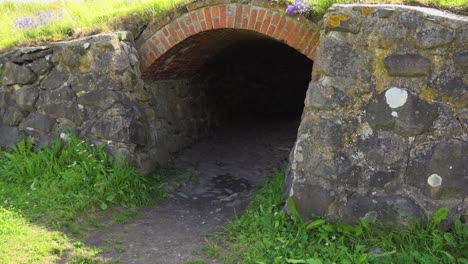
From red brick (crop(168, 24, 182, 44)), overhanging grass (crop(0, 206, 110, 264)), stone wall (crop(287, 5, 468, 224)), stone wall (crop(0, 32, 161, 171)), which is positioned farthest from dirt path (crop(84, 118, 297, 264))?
red brick (crop(168, 24, 182, 44))

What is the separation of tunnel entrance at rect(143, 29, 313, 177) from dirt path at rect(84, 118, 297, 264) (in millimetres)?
50

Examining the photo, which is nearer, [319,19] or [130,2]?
[319,19]

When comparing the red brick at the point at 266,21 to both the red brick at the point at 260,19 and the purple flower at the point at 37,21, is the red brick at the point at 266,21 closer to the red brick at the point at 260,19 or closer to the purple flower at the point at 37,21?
the red brick at the point at 260,19

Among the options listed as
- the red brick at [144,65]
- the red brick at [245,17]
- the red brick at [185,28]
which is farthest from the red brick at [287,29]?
the red brick at [144,65]

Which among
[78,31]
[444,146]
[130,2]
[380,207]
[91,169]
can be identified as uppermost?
[130,2]

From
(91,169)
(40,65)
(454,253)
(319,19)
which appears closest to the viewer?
(454,253)

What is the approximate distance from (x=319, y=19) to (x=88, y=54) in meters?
2.71

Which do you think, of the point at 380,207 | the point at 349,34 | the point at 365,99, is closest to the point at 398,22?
the point at 349,34

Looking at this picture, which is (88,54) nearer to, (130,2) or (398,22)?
(130,2)

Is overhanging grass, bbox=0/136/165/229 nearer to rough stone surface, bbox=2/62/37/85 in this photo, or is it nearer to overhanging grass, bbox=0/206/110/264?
overhanging grass, bbox=0/206/110/264

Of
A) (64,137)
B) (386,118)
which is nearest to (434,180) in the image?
(386,118)

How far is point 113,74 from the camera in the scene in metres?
4.80

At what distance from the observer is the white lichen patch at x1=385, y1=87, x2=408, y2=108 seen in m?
3.22

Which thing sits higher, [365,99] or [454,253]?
[365,99]
